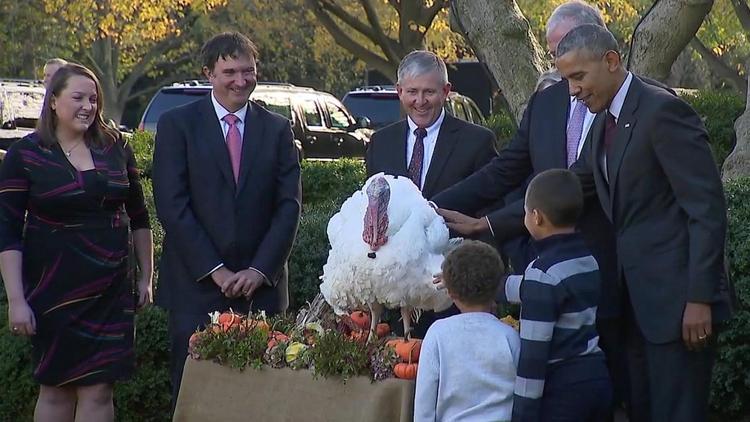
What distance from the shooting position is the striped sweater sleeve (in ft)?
12.5

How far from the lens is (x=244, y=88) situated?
5.15 metres

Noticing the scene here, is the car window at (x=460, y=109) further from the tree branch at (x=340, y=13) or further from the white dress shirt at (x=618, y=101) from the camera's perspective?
the white dress shirt at (x=618, y=101)

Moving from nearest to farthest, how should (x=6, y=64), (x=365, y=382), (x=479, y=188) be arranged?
(x=365, y=382) < (x=479, y=188) < (x=6, y=64)

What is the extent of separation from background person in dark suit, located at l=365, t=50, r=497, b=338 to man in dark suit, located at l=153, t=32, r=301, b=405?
0.55 m

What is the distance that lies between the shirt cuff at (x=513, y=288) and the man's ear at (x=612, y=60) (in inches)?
31.9

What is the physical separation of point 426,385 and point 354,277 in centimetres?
46

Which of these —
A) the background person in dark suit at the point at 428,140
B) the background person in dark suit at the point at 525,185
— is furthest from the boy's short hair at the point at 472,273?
the background person in dark suit at the point at 428,140

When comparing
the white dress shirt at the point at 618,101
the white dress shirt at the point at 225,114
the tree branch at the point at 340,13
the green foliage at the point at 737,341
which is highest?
the tree branch at the point at 340,13

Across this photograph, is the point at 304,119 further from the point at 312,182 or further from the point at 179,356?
the point at 179,356

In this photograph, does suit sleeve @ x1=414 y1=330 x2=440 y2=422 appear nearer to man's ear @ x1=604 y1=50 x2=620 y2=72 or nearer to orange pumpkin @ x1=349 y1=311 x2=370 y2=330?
orange pumpkin @ x1=349 y1=311 x2=370 y2=330

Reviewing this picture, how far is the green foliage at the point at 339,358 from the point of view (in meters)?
4.23

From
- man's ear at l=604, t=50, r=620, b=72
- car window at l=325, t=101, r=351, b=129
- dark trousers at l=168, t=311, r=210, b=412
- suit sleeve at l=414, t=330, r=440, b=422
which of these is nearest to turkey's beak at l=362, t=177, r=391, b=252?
suit sleeve at l=414, t=330, r=440, b=422

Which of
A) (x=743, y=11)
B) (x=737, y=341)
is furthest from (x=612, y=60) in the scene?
(x=743, y=11)

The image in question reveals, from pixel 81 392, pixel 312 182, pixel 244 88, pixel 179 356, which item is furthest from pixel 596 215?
pixel 312 182
